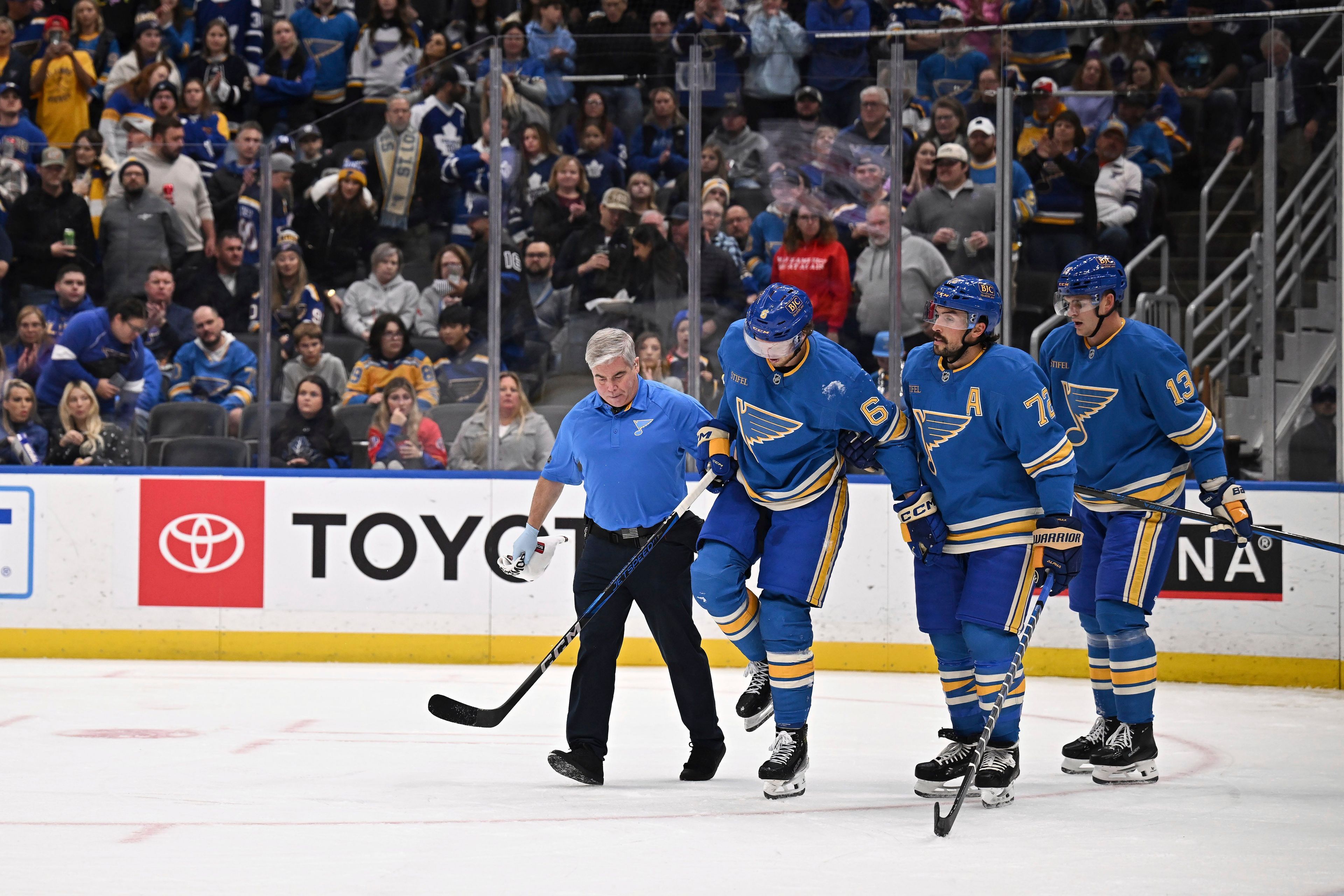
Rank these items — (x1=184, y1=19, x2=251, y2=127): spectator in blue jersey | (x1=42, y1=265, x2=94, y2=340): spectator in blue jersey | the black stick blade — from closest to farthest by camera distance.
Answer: the black stick blade
(x1=42, y1=265, x2=94, y2=340): spectator in blue jersey
(x1=184, y1=19, x2=251, y2=127): spectator in blue jersey

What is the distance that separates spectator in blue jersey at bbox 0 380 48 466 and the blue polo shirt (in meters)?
3.89

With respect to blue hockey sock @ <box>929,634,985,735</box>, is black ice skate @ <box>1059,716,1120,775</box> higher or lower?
lower

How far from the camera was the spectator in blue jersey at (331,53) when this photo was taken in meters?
9.49

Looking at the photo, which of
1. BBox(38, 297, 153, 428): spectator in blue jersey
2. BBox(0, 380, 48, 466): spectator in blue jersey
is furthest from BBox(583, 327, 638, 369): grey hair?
BBox(0, 380, 48, 466): spectator in blue jersey

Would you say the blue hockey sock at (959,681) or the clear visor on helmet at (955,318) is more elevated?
the clear visor on helmet at (955,318)

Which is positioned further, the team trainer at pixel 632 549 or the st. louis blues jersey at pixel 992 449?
the team trainer at pixel 632 549

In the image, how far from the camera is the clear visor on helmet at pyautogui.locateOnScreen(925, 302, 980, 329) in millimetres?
3975

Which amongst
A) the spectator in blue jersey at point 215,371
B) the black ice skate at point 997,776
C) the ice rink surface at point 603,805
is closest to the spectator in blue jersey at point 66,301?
the spectator in blue jersey at point 215,371

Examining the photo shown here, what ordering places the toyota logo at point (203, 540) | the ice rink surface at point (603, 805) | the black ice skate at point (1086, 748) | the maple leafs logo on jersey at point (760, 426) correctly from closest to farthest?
the ice rink surface at point (603, 805) < the maple leafs logo on jersey at point (760, 426) < the black ice skate at point (1086, 748) < the toyota logo at point (203, 540)

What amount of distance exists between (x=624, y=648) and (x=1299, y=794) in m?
3.37

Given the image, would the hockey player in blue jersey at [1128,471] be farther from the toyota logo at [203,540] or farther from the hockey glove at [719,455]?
the toyota logo at [203,540]

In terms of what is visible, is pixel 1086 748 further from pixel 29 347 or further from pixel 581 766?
pixel 29 347

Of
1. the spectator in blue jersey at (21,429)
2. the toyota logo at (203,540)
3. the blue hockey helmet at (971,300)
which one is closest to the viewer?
the blue hockey helmet at (971,300)

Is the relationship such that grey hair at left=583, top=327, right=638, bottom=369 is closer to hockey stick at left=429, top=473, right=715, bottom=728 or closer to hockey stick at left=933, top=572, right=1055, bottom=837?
hockey stick at left=429, top=473, right=715, bottom=728
